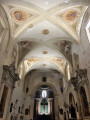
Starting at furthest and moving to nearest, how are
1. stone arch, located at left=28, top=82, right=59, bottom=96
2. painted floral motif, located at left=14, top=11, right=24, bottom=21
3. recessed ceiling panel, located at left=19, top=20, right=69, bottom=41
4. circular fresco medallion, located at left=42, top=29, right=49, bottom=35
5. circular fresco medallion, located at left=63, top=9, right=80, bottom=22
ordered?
stone arch, located at left=28, top=82, right=59, bottom=96, circular fresco medallion, located at left=42, top=29, right=49, bottom=35, recessed ceiling panel, located at left=19, top=20, right=69, bottom=41, painted floral motif, located at left=14, top=11, right=24, bottom=21, circular fresco medallion, located at left=63, top=9, right=80, bottom=22

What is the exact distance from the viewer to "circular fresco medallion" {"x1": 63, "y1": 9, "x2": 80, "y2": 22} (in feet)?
30.0

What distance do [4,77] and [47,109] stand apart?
2041cm

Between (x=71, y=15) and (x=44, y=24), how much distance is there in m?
2.52

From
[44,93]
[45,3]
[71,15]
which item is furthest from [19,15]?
[44,93]

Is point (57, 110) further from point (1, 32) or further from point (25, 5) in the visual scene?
point (25, 5)

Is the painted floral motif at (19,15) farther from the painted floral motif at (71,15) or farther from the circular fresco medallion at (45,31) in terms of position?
the painted floral motif at (71,15)

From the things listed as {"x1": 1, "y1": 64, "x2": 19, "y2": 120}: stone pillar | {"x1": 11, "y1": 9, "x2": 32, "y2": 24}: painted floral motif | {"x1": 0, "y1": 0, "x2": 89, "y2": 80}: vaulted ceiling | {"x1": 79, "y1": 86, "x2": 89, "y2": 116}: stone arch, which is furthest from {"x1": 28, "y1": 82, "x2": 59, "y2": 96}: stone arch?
{"x1": 11, "y1": 9, "x2": 32, "y2": 24}: painted floral motif

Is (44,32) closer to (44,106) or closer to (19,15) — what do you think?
(19,15)

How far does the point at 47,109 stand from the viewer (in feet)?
84.7

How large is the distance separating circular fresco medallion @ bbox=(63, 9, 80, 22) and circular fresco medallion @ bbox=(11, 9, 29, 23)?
3.42 m

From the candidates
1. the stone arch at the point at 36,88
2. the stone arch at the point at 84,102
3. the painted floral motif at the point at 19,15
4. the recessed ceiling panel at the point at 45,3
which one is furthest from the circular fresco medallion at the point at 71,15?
the stone arch at the point at 36,88

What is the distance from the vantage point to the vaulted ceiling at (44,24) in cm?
848

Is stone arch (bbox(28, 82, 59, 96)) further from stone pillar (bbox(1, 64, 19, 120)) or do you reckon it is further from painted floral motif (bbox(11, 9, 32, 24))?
painted floral motif (bbox(11, 9, 32, 24))

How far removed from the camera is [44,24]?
1034cm
